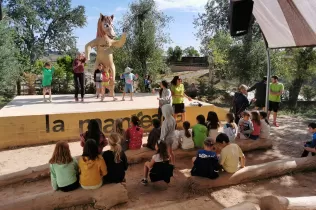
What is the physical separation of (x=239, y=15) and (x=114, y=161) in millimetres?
3647

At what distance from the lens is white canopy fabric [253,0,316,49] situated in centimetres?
509

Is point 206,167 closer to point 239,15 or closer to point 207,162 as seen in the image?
point 207,162

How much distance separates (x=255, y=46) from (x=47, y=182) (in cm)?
1628

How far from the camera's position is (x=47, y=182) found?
17.4ft

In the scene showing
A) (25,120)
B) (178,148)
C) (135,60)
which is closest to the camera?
(178,148)

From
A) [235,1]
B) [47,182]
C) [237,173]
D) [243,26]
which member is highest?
[235,1]

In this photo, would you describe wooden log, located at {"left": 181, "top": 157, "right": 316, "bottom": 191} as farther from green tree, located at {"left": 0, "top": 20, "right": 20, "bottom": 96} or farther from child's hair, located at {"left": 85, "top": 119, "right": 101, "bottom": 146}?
green tree, located at {"left": 0, "top": 20, "right": 20, "bottom": 96}

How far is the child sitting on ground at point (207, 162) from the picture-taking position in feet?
14.7

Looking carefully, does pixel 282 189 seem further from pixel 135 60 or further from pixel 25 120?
pixel 135 60

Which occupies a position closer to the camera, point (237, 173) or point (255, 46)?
point (237, 173)

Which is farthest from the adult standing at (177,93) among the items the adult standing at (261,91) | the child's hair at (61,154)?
the child's hair at (61,154)

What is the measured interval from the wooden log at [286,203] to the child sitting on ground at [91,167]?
7.12ft

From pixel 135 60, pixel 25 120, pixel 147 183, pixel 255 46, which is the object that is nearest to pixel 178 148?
pixel 147 183

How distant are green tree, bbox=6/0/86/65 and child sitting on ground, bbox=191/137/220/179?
86.0 ft
